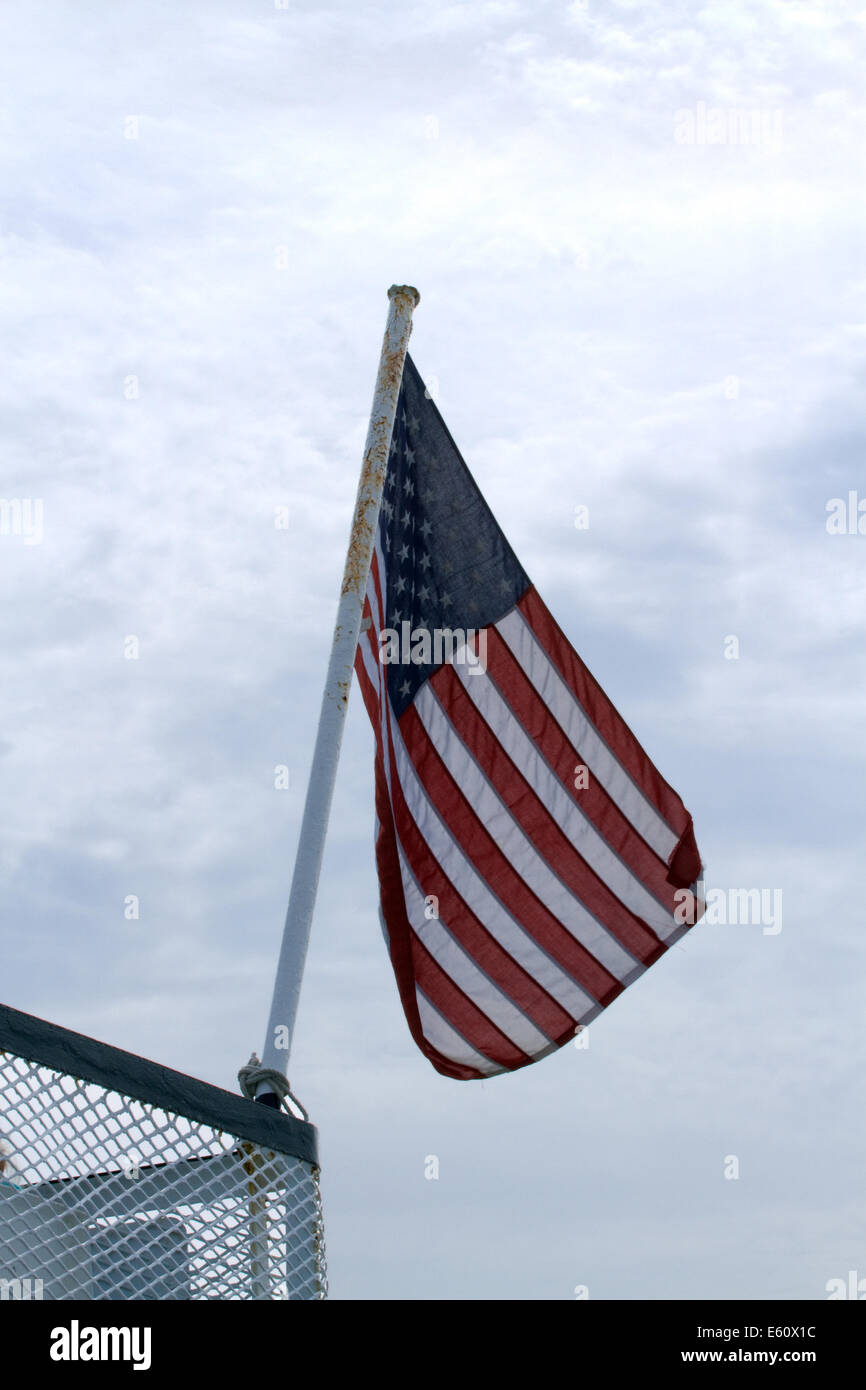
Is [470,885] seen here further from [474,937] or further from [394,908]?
[394,908]

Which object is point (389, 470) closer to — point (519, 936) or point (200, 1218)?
point (519, 936)

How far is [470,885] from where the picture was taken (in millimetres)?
10648

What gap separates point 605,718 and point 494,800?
1.07 meters

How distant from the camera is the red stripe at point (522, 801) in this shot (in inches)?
427

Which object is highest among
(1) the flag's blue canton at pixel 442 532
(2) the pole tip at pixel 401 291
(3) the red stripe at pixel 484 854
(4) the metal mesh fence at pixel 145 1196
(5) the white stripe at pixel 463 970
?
(2) the pole tip at pixel 401 291

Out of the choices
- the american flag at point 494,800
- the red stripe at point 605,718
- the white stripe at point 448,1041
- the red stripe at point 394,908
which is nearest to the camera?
the red stripe at point 394,908

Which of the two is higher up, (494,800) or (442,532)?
(442,532)

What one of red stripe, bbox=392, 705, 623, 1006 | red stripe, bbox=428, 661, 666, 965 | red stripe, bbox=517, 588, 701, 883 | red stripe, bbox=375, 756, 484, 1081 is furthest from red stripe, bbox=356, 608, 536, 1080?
red stripe, bbox=517, 588, 701, 883

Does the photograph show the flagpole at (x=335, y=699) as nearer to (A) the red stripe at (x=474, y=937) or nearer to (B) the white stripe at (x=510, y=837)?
(A) the red stripe at (x=474, y=937)

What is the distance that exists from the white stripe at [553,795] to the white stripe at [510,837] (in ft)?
0.60

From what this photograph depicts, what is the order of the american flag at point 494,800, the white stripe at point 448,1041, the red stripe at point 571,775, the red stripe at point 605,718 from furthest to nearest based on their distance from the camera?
the red stripe at point 605,718, the red stripe at point 571,775, the white stripe at point 448,1041, the american flag at point 494,800

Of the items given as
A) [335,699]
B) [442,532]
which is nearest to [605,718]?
[442,532]

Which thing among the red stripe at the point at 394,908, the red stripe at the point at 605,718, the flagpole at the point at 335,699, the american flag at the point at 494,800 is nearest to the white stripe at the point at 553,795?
the american flag at the point at 494,800
